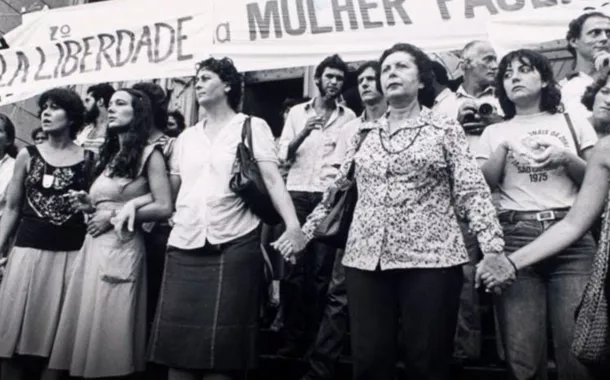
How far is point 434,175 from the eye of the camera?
2.76 meters

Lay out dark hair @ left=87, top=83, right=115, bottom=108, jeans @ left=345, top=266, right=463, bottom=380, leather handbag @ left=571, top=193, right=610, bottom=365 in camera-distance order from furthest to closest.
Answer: dark hair @ left=87, top=83, right=115, bottom=108 < jeans @ left=345, top=266, right=463, bottom=380 < leather handbag @ left=571, top=193, right=610, bottom=365

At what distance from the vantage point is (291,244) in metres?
3.00

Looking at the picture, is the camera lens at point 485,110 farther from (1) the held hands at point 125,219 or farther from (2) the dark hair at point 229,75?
(1) the held hands at point 125,219

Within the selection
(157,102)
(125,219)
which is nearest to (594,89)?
(125,219)

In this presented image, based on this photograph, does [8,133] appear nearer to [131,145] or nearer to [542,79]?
Answer: [131,145]

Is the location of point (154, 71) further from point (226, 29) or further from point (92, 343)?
point (92, 343)

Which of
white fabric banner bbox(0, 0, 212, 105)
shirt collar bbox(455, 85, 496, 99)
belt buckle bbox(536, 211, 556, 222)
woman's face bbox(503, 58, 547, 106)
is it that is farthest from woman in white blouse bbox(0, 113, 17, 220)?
belt buckle bbox(536, 211, 556, 222)

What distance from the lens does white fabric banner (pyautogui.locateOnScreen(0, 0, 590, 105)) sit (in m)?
4.52

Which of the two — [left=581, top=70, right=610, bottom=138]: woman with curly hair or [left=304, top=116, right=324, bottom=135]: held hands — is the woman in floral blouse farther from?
[left=304, top=116, right=324, bottom=135]: held hands

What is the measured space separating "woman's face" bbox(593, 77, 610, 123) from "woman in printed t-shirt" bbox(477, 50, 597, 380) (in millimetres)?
96

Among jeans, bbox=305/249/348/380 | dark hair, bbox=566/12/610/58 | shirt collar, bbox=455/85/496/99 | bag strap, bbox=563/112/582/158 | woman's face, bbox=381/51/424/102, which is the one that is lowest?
jeans, bbox=305/249/348/380

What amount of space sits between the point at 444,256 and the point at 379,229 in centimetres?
29

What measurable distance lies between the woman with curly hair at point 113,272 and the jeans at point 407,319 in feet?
4.35

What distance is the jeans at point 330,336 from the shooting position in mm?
3580
